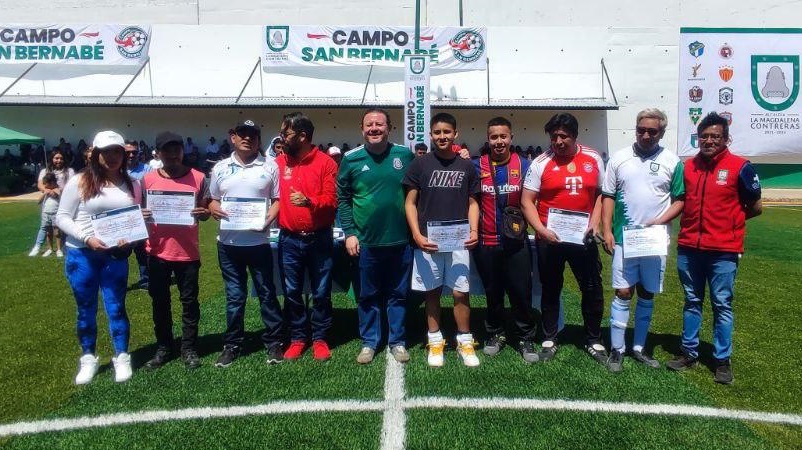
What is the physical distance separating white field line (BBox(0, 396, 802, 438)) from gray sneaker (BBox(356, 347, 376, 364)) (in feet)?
2.40

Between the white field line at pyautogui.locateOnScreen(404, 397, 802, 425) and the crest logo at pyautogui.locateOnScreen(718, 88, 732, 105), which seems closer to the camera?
the white field line at pyautogui.locateOnScreen(404, 397, 802, 425)

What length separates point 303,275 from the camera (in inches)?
190

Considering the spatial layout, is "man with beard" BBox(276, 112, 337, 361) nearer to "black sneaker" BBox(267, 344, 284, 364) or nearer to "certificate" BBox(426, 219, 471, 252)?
"black sneaker" BBox(267, 344, 284, 364)

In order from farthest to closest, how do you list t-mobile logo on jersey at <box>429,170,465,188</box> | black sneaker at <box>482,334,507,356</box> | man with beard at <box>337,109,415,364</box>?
black sneaker at <box>482,334,507,356</box> → man with beard at <box>337,109,415,364</box> → t-mobile logo on jersey at <box>429,170,465,188</box>

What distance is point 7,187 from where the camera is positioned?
840 inches

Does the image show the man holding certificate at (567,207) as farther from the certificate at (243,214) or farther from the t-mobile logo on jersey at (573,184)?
the certificate at (243,214)

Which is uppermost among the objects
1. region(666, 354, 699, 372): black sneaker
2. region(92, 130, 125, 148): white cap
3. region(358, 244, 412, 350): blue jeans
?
region(92, 130, 125, 148): white cap

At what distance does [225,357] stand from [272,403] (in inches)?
36.1

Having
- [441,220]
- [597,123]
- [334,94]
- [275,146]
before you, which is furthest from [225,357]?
[597,123]

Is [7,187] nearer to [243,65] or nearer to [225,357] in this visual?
[243,65]

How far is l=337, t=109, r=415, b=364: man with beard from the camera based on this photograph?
15.0 ft

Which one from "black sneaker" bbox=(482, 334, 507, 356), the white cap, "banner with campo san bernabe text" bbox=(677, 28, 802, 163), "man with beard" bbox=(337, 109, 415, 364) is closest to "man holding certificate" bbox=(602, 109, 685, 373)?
"black sneaker" bbox=(482, 334, 507, 356)

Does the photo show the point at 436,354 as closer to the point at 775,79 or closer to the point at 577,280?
the point at 577,280

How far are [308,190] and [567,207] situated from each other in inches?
80.2
